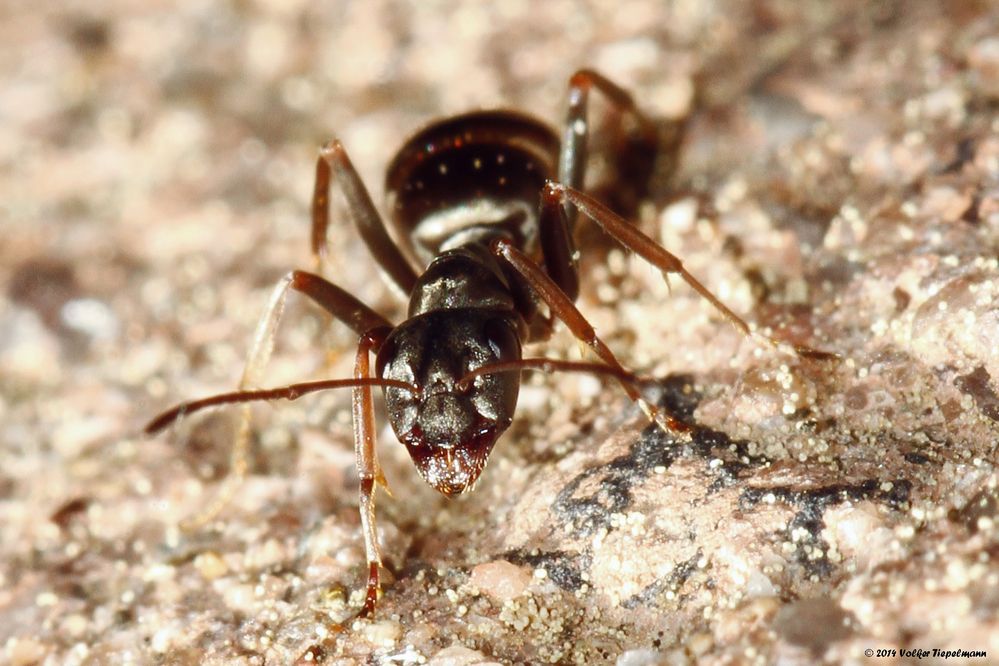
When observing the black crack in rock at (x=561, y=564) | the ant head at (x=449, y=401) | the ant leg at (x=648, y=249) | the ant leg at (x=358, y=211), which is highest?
the ant leg at (x=358, y=211)

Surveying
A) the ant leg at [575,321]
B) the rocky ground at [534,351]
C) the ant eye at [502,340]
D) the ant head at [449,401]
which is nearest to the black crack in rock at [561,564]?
the rocky ground at [534,351]

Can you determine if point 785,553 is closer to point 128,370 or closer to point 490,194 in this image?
point 490,194

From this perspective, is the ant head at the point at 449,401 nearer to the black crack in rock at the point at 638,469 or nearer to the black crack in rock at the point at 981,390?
the black crack in rock at the point at 638,469

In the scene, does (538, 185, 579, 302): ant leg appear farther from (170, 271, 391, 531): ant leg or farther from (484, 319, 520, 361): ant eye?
(170, 271, 391, 531): ant leg

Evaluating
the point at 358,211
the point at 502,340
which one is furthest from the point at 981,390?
the point at 358,211

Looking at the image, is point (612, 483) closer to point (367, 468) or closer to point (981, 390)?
point (367, 468)

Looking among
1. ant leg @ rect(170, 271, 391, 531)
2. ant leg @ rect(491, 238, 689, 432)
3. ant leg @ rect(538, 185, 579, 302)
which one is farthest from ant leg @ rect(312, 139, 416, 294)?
ant leg @ rect(491, 238, 689, 432)
